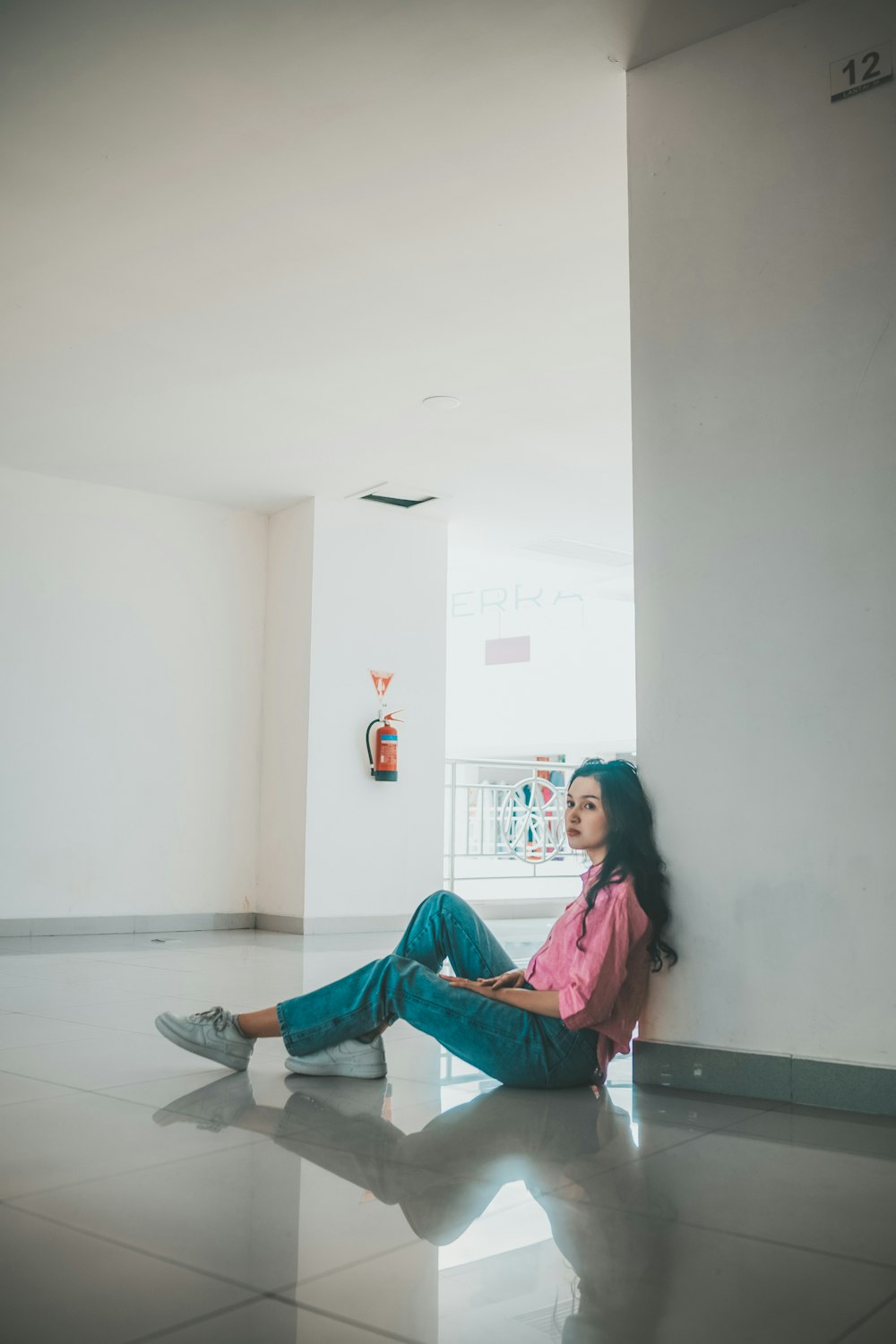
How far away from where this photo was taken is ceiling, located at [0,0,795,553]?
287 cm

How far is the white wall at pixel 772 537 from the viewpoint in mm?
2348

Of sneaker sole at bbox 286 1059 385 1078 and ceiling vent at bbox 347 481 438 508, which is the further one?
ceiling vent at bbox 347 481 438 508

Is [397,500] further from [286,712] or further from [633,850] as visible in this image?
[633,850]

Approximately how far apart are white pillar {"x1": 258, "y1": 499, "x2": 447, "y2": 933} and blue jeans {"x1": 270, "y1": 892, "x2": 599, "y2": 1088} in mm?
4129

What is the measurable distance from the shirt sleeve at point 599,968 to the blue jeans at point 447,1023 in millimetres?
91

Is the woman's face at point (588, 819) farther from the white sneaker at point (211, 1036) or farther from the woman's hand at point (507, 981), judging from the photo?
the white sneaker at point (211, 1036)

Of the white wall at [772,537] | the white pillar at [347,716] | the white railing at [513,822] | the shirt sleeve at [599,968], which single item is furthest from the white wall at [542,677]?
the shirt sleeve at [599,968]

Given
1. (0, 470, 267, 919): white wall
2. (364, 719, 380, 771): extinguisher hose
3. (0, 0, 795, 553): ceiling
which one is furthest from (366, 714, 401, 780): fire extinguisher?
(0, 0, 795, 553): ceiling

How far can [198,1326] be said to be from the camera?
4.00 feet

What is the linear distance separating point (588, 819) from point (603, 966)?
0.37 metres

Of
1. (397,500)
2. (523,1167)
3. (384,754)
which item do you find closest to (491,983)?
(523,1167)

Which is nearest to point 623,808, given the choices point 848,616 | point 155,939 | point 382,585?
point 848,616

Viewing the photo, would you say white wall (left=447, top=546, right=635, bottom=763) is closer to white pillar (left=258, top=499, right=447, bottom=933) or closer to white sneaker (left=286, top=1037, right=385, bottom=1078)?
white pillar (left=258, top=499, right=447, bottom=933)

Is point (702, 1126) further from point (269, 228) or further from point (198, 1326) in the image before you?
point (269, 228)
